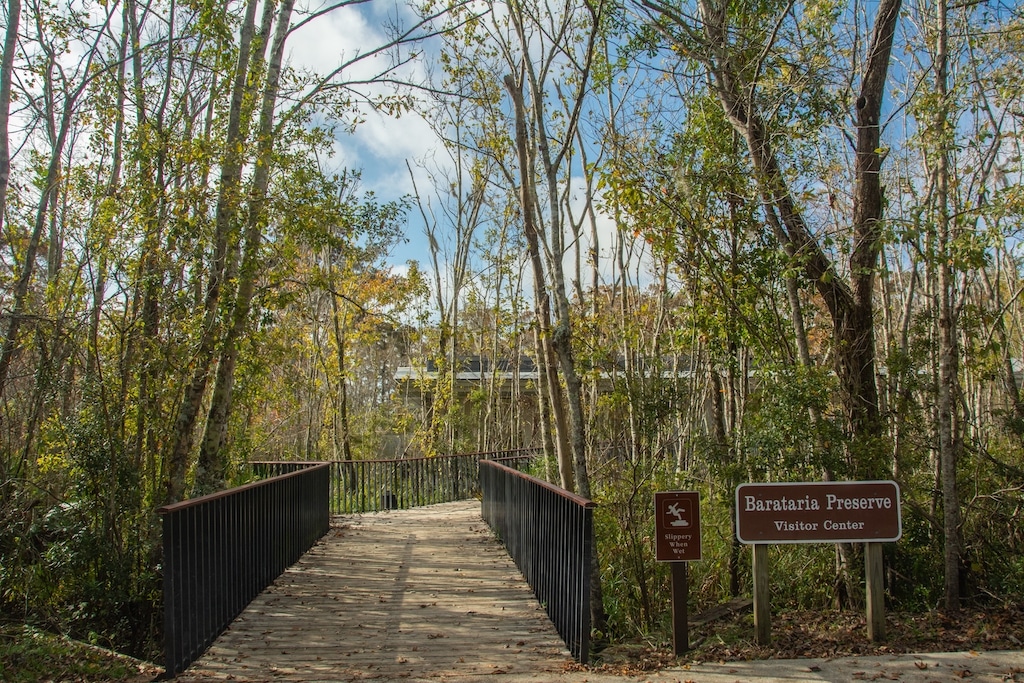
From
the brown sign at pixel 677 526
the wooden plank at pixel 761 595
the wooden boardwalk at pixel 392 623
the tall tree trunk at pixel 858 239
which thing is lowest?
the wooden boardwalk at pixel 392 623

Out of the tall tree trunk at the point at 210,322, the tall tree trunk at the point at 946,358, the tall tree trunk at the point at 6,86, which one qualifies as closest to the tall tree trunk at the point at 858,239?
the tall tree trunk at the point at 946,358

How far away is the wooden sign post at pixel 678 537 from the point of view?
17.7 ft

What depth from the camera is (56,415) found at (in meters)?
7.33

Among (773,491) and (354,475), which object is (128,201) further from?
(354,475)

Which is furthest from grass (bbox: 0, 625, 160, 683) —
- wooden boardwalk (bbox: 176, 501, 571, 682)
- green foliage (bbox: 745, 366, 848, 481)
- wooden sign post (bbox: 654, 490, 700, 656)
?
green foliage (bbox: 745, 366, 848, 481)

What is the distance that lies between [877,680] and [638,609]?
8.76ft

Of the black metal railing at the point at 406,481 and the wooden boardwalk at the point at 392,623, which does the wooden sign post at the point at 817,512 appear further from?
the black metal railing at the point at 406,481

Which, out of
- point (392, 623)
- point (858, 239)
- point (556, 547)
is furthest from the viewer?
point (858, 239)

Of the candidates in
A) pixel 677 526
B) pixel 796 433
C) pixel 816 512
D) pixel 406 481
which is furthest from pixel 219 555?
pixel 406 481

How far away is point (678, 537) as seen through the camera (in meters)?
5.42

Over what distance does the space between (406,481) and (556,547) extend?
10.1 meters

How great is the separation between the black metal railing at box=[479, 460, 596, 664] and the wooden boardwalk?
16 centimetres

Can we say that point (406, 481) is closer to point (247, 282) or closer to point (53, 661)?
point (247, 282)

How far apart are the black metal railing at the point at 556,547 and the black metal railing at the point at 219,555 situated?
258 cm
